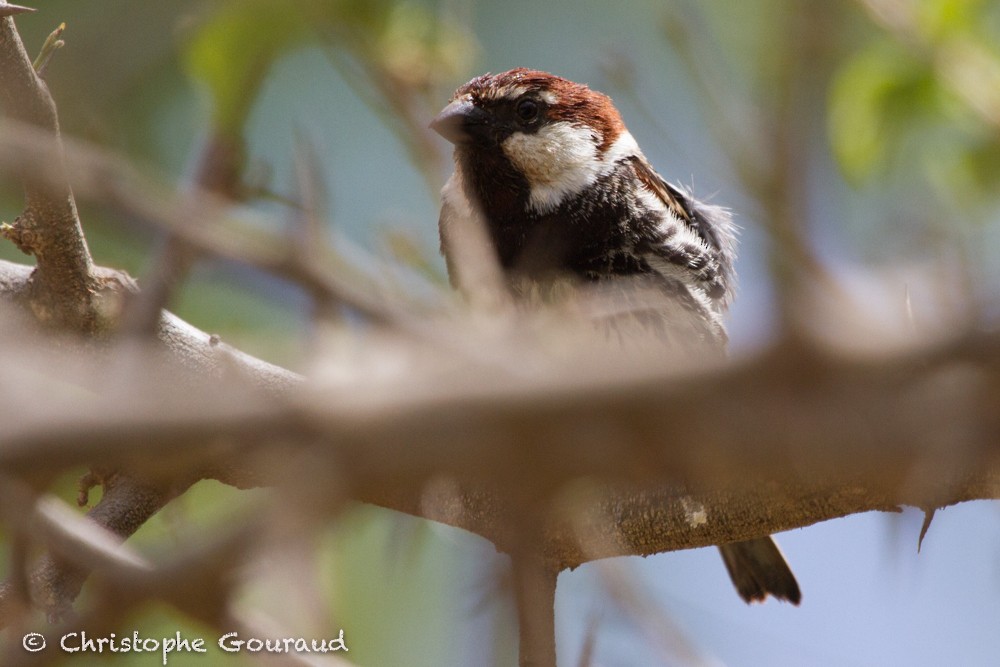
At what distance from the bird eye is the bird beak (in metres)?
0.10

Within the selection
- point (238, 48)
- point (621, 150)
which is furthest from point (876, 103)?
point (238, 48)

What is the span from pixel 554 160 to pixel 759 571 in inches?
56.5

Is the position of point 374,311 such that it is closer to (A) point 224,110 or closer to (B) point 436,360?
(B) point 436,360

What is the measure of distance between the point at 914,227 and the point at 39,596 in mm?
1488

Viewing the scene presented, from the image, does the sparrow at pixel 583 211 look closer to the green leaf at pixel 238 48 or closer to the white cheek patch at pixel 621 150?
the white cheek patch at pixel 621 150

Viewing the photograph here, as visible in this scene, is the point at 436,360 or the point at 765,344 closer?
the point at 765,344

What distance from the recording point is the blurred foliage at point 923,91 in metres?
2.24

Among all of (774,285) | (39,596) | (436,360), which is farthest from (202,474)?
(774,285)

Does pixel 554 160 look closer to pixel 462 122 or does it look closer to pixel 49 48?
pixel 462 122

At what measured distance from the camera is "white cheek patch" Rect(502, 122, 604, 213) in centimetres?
309

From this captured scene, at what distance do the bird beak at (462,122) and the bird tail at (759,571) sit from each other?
149 cm

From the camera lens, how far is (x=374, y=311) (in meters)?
1.10

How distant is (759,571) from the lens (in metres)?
3.37

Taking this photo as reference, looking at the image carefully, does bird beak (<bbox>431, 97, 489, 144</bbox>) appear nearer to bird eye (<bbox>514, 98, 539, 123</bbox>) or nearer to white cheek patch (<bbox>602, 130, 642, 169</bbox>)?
bird eye (<bbox>514, 98, 539, 123</bbox>)
